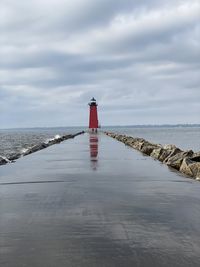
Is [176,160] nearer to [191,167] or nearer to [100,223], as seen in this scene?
[191,167]

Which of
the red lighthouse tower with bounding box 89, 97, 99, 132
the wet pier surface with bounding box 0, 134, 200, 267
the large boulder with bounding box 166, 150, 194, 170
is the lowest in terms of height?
the wet pier surface with bounding box 0, 134, 200, 267

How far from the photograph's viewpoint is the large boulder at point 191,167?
37.4ft

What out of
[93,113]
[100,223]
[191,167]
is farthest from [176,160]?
[93,113]

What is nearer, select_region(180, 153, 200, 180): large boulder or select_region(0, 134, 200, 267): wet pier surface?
select_region(0, 134, 200, 267): wet pier surface

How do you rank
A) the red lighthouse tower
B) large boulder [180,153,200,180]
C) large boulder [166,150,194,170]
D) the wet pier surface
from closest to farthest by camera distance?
the wet pier surface < large boulder [180,153,200,180] < large boulder [166,150,194,170] < the red lighthouse tower

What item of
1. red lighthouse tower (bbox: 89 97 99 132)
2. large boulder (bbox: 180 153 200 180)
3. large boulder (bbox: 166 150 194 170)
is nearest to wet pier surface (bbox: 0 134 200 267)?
large boulder (bbox: 180 153 200 180)

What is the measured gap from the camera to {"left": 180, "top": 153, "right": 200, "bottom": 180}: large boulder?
11414mm

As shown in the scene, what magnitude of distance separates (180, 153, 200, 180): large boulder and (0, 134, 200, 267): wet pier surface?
3.96ft

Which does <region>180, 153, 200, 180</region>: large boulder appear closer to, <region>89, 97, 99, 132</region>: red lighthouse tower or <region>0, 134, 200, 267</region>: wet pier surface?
<region>0, 134, 200, 267</region>: wet pier surface

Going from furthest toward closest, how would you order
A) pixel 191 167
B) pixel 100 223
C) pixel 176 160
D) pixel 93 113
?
pixel 93 113, pixel 176 160, pixel 191 167, pixel 100 223

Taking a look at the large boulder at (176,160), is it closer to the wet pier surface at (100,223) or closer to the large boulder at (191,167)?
the large boulder at (191,167)

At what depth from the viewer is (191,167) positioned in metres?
11.9

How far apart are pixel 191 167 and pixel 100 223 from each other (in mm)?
6655

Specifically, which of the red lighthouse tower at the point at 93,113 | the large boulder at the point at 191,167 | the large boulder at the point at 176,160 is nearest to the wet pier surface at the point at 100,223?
the large boulder at the point at 191,167
